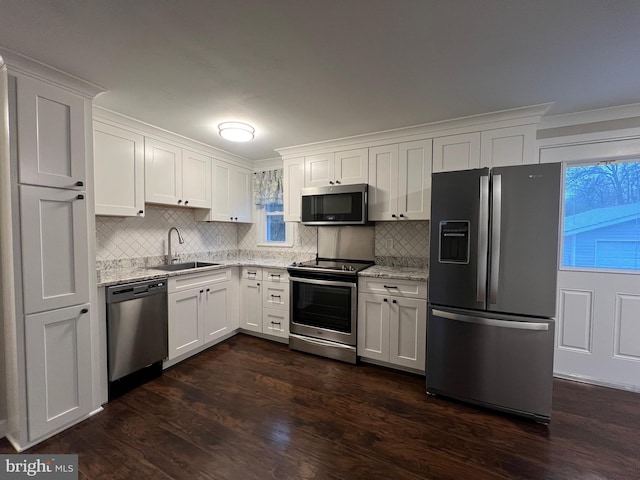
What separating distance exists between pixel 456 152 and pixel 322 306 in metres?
2.07

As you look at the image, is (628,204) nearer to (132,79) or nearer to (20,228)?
(132,79)

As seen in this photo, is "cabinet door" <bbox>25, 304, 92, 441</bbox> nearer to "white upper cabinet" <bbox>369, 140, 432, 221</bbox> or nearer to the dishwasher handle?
the dishwasher handle

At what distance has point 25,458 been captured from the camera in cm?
167

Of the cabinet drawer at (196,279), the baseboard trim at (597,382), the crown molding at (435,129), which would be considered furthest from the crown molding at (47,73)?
the baseboard trim at (597,382)

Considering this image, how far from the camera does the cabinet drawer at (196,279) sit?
2740 millimetres

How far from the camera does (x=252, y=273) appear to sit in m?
3.55

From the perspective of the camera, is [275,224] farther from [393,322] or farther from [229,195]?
[393,322]

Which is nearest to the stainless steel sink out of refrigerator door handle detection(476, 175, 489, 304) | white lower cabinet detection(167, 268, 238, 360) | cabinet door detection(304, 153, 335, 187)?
white lower cabinet detection(167, 268, 238, 360)

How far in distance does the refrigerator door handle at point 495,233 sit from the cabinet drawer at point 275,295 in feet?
6.88

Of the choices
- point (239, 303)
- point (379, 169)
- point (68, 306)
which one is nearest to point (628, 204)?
point (379, 169)

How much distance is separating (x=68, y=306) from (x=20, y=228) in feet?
1.88

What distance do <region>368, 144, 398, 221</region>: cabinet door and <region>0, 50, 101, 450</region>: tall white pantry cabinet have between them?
2.49 metres

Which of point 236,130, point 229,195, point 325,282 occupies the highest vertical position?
point 236,130

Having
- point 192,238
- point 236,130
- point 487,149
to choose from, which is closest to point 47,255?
point 236,130
